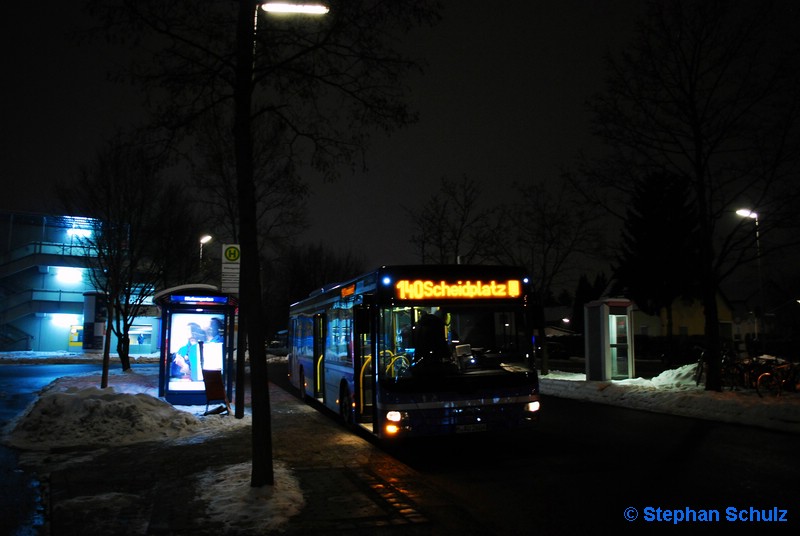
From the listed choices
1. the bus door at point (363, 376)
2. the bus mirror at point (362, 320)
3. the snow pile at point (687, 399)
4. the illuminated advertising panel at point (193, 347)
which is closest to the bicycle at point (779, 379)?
the snow pile at point (687, 399)

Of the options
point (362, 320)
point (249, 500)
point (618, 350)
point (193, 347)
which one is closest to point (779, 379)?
point (618, 350)

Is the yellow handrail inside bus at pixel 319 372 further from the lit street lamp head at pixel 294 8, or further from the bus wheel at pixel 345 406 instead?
the lit street lamp head at pixel 294 8

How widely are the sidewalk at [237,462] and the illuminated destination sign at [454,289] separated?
2.55 m

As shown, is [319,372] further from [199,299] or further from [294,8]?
[294,8]

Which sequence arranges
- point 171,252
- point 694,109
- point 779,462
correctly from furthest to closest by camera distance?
1. point 171,252
2. point 694,109
3. point 779,462

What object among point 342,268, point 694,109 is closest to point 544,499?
point 694,109

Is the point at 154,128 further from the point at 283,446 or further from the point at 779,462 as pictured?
the point at 779,462

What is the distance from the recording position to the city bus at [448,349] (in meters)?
9.70

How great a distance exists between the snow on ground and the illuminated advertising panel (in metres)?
0.82

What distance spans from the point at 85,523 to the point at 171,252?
78.0ft

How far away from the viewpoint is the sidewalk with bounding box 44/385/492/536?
6066 mm

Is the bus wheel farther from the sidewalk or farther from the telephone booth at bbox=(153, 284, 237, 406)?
the telephone booth at bbox=(153, 284, 237, 406)

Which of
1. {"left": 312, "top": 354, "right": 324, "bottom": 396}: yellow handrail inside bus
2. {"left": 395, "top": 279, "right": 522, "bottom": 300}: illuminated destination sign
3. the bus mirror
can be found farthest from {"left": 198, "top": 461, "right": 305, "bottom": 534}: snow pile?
{"left": 312, "top": 354, "right": 324, "bottom": 396}: yellow handrail inside bus

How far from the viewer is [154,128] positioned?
8562mm
